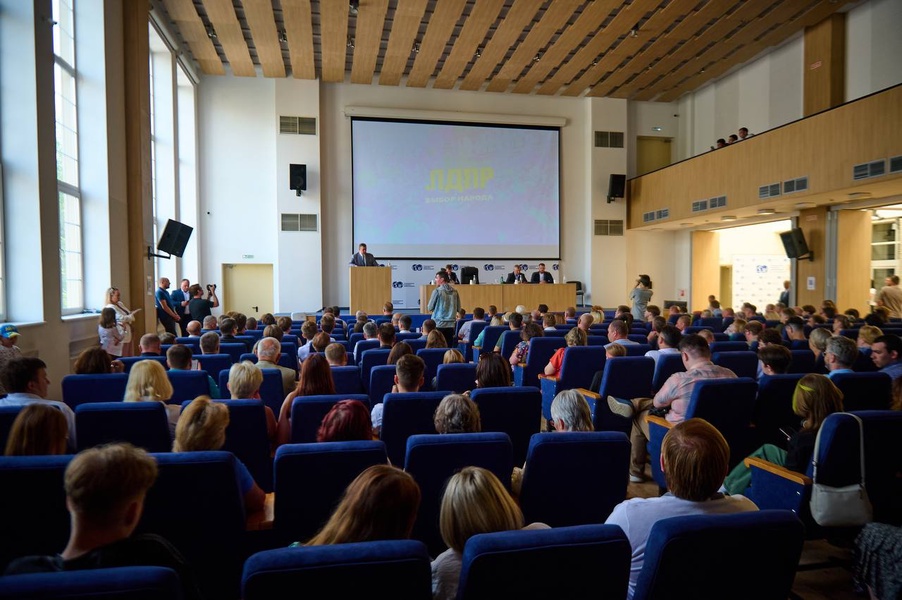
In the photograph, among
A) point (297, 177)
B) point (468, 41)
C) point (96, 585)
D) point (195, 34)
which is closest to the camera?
point (96, 585)

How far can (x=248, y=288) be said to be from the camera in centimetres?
1452

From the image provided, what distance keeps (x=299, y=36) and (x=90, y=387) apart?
395 inches

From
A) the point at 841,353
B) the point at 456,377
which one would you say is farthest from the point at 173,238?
the point at 841,353

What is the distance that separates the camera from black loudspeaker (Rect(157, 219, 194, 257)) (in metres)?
9.54

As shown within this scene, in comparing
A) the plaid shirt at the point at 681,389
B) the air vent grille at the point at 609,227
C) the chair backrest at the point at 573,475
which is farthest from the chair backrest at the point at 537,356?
the air vent grille at the point at 609,227

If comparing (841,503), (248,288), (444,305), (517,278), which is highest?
(517,278)

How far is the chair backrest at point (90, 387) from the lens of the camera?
11.9ft

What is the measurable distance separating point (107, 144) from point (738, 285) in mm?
16359

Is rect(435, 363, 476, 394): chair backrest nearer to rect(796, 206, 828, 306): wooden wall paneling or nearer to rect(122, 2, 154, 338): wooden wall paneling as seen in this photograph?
rect(122, 2, 154, 338): wooden wall paneling

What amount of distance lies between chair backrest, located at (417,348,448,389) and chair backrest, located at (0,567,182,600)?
155 inches

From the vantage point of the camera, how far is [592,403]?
14.4ft

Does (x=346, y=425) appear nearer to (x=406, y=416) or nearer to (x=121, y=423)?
(x=406, y=416)

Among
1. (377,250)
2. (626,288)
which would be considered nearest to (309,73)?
(377,250)

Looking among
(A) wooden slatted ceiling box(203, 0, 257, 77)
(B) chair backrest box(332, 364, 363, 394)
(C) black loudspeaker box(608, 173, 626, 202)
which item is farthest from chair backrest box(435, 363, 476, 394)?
(C) black loudspeaker box(608, 173, 626, 202)
